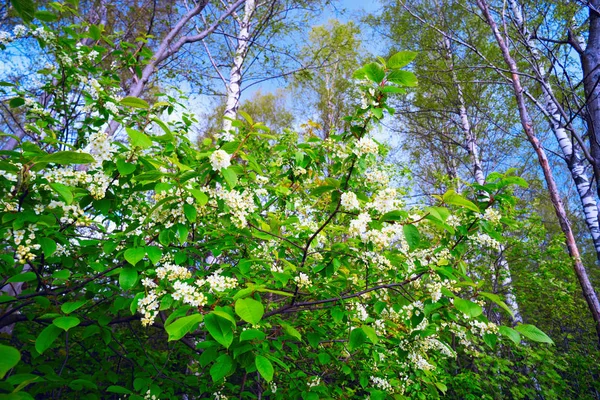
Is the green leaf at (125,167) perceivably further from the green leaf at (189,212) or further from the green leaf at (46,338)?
the green leaf at (46,338)

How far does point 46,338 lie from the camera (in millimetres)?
1342

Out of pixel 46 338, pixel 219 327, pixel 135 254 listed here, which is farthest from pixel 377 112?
pixel 46 338

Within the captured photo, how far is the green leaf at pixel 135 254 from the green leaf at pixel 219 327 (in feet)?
1.29

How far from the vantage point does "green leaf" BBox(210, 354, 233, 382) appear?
1232 mm

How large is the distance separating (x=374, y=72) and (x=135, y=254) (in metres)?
1.19

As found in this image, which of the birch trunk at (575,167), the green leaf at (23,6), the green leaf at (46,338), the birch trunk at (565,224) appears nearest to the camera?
the green leaf at (23,6)

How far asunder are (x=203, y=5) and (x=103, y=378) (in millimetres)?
4906

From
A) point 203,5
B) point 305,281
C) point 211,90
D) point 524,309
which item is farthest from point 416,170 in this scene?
point 305,281

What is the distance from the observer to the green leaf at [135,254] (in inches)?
49.0

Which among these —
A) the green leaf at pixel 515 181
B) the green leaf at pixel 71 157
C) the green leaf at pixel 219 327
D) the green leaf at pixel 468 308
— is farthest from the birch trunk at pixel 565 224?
the green leaf at pixel 71 157

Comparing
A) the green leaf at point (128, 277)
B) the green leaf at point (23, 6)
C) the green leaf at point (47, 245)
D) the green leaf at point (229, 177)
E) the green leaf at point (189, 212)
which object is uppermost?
the green leaf at point (23, 6)

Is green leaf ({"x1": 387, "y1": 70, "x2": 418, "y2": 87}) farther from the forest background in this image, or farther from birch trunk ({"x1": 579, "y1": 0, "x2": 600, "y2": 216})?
birch trunk ({"x1": 579, "y1": 0, "x2": 600, "y2": 216})

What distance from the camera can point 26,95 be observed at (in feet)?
7.64

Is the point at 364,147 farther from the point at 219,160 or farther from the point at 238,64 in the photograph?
the point at 238,64
